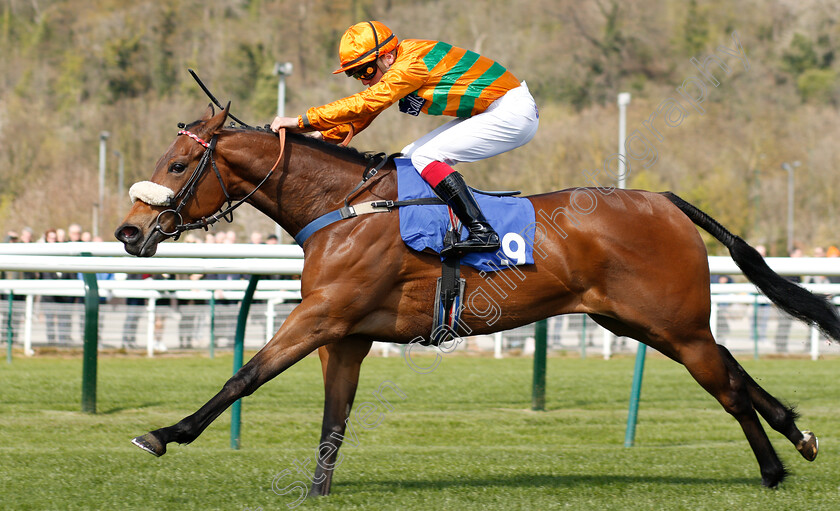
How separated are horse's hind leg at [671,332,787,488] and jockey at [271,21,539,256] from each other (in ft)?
3.55

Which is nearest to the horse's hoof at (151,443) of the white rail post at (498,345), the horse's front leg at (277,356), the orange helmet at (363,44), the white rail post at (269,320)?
the horse's front leg at (277,356)

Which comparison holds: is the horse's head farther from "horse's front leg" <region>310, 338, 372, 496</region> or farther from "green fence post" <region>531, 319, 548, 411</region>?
"green fence post" <region>531, 319, 548, 411</region>

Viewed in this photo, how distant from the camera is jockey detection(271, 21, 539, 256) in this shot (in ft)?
13.4

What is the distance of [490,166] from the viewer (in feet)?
112

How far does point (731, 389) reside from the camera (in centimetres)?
443

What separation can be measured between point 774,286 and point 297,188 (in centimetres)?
237

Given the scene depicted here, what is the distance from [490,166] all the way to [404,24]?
34.0 meters

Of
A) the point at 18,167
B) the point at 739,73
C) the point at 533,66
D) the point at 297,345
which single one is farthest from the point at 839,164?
the point at 297,345

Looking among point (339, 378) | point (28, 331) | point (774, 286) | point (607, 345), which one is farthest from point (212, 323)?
point (774, 286)

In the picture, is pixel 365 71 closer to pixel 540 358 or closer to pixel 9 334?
pixel 540 358

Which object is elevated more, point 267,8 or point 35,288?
point 267,8

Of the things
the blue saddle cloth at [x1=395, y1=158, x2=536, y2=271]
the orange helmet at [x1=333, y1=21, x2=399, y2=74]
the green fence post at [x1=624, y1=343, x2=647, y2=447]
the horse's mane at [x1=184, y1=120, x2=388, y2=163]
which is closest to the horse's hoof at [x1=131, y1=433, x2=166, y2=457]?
the blue saddle cloth at [x1=395, y1=158, x2=536, y2=271]

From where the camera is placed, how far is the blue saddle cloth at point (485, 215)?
410 cm

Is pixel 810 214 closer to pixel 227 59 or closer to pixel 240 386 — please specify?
pixel 227 59
